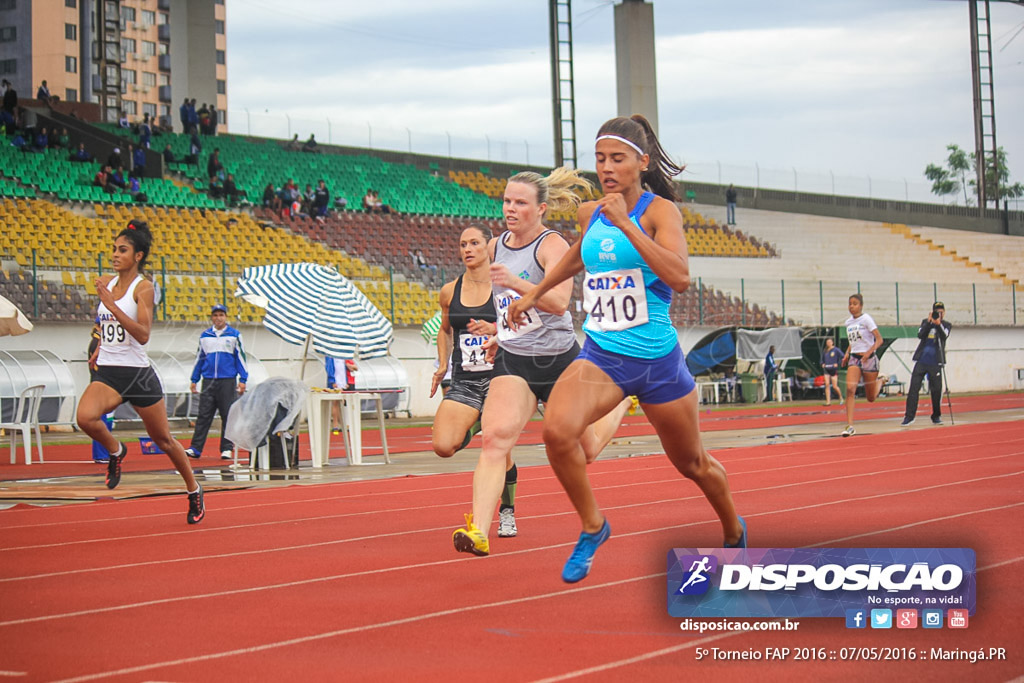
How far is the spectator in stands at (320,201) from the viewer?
34812 mm

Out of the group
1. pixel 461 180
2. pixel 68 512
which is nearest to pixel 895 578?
pixel 68 512

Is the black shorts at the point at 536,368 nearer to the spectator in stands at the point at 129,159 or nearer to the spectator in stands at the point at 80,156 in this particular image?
the spectator in stands at the point at 80,156

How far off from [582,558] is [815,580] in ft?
4.35

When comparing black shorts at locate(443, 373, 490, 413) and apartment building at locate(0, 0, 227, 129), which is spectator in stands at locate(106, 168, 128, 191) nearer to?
apartment building at locate(0, 0, 227, 129)

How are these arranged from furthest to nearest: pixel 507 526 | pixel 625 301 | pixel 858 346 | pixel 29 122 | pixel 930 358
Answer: pixel 29 122 → pixel 930 358 → pixel 858 346 → pixel 507 526 → pixel 625 301

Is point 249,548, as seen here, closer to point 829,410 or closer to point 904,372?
point 829,410

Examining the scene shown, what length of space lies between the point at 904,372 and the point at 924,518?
32016 millimetres

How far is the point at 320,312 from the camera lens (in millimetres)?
15328

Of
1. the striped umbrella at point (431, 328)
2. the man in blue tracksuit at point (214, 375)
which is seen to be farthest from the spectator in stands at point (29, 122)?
the man in blue tracksuit at point (214, 375)

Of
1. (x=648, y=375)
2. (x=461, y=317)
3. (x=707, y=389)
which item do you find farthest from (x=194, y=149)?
(x=648, y=375)

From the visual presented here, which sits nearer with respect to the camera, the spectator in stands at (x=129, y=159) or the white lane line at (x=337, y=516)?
the white lane line at (x=337, y=516)

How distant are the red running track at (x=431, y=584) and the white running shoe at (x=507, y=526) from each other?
0.11m

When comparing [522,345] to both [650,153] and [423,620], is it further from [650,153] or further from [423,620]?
Result: [423,620]

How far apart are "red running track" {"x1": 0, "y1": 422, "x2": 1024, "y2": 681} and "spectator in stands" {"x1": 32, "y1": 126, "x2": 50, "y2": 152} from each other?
24.6 meters
